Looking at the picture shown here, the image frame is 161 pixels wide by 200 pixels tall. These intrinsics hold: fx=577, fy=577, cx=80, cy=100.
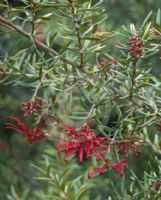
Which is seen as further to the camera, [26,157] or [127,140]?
[26,157]

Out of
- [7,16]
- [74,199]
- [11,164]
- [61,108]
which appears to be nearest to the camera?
[7,16]

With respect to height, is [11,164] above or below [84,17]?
below

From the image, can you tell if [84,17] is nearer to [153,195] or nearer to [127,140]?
[127,140]

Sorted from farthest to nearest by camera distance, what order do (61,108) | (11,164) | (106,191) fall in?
(11,164) < (106,191) < (61,108)

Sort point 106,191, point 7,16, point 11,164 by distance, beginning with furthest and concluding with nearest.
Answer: point 11,164, point 106,191, point 7,16

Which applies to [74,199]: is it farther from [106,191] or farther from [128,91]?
[106,191]

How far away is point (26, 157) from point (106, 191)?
0.66 meters

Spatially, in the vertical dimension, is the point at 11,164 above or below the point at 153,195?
below

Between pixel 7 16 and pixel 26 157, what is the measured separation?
2.09m

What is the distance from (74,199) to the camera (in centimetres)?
131

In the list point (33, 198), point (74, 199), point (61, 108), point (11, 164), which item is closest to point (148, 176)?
point (74, 199)

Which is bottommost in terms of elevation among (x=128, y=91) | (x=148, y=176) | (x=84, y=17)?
(x=148, y=176)

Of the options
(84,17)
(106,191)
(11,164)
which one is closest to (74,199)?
(84,17)

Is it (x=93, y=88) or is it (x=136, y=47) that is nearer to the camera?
(x=136, y=47)
